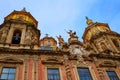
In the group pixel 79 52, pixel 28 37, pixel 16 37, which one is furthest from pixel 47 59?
pixel 16 37

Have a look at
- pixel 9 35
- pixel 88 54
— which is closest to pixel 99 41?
pixel 88 54

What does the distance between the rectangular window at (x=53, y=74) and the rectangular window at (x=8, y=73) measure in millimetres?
3503

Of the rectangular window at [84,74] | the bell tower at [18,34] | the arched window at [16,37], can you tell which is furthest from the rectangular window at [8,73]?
the rectangular window at [84,74]

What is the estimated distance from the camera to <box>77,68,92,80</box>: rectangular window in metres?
19.3

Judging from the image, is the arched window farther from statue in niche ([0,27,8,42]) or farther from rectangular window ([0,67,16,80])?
rectangular window ([0,67,16,80])

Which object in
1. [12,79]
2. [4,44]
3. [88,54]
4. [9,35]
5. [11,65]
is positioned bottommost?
[12,79]

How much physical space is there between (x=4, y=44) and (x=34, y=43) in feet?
11.8

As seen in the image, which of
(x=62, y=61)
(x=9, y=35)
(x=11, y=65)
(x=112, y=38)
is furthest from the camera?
(x=112, y=38)

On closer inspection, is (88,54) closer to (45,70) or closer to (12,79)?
(45,70)

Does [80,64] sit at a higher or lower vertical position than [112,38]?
lower

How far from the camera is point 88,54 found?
2227cm

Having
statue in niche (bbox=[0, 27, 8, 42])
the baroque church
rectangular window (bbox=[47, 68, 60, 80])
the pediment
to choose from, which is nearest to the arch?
the baroque church

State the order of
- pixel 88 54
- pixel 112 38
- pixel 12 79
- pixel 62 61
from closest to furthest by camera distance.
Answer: pixel 12 79, pixel 62 61, pixel 88 54, pixel 112 38

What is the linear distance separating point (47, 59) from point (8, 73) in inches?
177
